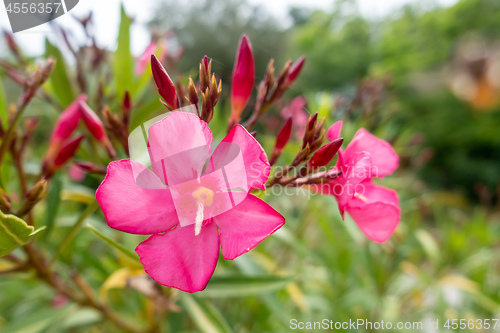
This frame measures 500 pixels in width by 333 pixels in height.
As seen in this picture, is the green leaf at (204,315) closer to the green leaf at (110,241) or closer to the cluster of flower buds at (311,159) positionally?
the green leaf at (110,241)

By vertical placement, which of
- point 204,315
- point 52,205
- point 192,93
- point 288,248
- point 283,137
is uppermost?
point 192,93

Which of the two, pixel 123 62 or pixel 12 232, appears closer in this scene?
pixel 12 232

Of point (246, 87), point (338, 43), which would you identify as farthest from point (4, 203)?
point (338, 43)

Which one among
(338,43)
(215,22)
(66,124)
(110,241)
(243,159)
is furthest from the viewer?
(338,43)

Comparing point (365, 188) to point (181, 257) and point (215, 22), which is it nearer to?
point (181, 257)

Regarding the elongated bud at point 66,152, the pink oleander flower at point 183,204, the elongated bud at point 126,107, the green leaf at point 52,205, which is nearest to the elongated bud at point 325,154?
the pink oleander flower at point 183,204

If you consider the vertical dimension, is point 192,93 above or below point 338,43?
above

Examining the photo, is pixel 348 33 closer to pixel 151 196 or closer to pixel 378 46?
pixel 378 46

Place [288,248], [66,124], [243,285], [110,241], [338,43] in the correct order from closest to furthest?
[110,241] → [66,124] → [243,285] → [288,248] → [338,43]
